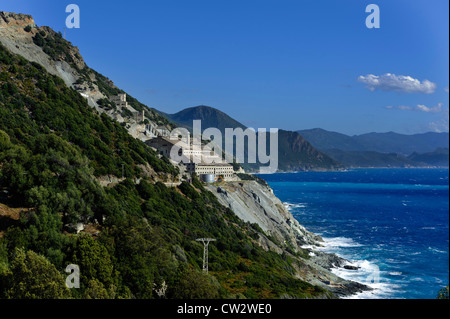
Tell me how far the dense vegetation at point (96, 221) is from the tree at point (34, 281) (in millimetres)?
44

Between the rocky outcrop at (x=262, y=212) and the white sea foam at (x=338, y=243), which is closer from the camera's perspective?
the rocky outcrop at (x=262, y=212)

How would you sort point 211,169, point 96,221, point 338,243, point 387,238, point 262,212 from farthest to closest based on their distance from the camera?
point 211,169
point 387,238
point 338,243
point 262,212
point 96,221

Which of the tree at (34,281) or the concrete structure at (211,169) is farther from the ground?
the concrete structure at (211,169)

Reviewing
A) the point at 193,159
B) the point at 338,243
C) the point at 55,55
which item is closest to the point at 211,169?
the point at 193,159

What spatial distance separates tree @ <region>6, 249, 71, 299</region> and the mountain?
47 millimetres

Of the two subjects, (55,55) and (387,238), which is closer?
(55,55)

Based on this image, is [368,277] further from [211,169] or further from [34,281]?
[34,281]

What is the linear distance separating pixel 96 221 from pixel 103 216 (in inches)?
23.6

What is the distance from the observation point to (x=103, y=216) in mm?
27875

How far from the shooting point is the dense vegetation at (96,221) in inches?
796

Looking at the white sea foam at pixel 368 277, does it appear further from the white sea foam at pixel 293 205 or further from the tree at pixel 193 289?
the white sea foam at pixel 293 205

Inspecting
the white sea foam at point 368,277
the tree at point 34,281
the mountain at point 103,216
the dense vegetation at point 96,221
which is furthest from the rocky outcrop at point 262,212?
the tree at point 34,281

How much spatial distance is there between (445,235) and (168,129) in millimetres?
70383
